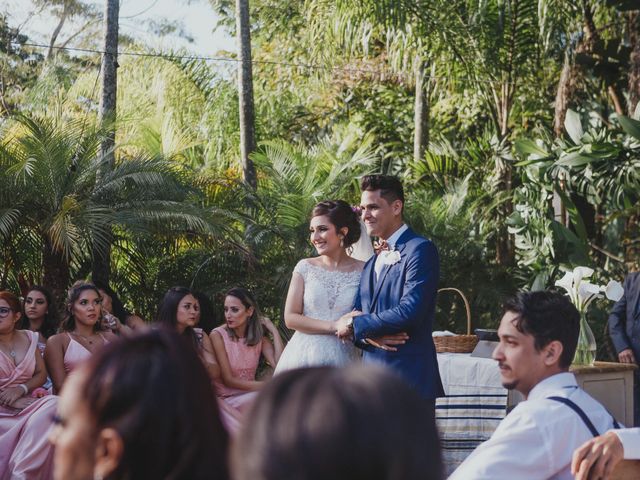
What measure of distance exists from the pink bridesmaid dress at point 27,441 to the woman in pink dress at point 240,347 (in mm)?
1455

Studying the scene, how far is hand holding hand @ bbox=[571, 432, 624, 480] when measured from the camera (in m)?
2.61

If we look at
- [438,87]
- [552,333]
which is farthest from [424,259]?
[438,87]

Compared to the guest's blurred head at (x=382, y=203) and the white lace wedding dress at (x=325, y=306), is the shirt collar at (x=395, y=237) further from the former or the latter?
the white lace wedding dress at (x=325, y=306)

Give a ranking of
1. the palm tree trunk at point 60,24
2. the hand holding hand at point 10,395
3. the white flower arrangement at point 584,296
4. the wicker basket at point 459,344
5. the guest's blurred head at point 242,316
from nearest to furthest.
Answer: the white flower arrangement at point 584,296 → the hand holding hand at point 10,395 → the wicker basket at point 459,344 → the guest's blurred head at point 242,316 → the palm tree trunk at point 60,24

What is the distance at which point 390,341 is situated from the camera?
4.58 m

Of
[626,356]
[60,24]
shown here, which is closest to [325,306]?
[626,356]

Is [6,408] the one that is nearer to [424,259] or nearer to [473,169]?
[424,259]

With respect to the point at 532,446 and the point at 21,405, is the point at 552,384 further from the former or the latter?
the point at 21,405

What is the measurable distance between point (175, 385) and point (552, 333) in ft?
6.22

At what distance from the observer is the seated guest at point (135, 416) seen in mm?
1506

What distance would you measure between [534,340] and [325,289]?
2.49m

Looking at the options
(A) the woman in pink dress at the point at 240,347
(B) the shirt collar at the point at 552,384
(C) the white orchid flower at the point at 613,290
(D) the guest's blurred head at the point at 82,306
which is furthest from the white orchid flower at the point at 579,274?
(B) the shirt collar at the point at 552,384

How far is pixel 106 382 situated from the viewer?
1512 millimetres

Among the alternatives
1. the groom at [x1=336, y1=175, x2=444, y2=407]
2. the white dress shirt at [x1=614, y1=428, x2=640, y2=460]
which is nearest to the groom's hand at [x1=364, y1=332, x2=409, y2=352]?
the groom at [x1=336, y1=175, x2=444, y2=407]
